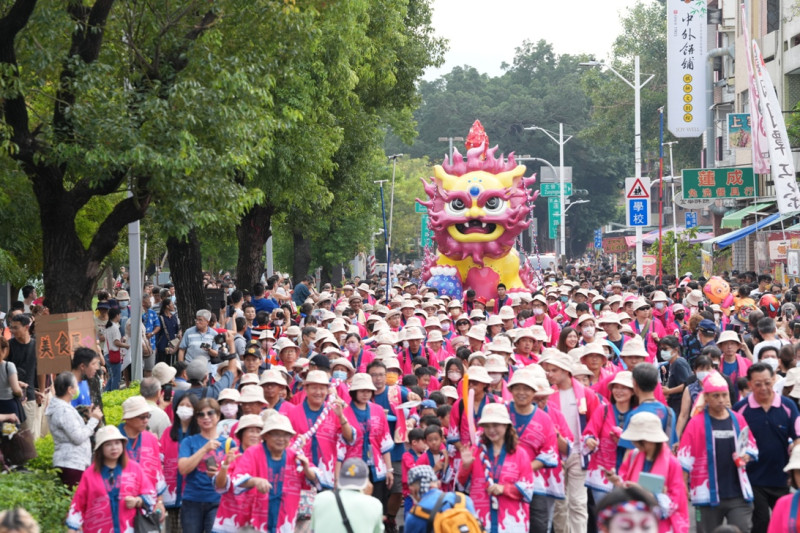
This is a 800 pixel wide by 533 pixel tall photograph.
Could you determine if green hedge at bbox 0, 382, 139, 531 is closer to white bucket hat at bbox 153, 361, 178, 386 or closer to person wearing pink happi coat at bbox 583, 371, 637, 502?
white bucket hat at bbox 153, 361, 178, 386

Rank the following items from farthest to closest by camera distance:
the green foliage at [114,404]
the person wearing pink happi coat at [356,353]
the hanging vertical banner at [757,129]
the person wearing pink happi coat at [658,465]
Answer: the hanging vertical banner at [757,129]
the green foliage at [114,404]
the person wearing pink happi coat at [356,353]
the person wearing pink happi coat at [658,465]

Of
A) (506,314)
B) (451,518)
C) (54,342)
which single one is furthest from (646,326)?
(451,518)

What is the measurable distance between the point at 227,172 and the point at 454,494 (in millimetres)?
7449

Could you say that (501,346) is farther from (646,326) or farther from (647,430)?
(647,430)

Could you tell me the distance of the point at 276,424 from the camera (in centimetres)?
832

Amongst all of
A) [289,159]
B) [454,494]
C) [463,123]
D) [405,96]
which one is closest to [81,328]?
[454,494]

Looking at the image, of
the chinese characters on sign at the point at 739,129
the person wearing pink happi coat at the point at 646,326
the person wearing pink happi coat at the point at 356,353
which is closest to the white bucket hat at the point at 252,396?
the person wearing pink happi coat at the point at 356,353

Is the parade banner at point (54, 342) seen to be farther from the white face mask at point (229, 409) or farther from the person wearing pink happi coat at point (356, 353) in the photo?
the white face mask at point (229, 409)

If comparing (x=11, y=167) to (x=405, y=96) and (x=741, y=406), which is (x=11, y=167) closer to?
(x=741, y=406)

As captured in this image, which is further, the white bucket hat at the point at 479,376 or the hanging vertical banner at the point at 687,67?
the hanging vertical banner at the point at 687,67

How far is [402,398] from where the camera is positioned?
433 inches

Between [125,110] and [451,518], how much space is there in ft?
23.4

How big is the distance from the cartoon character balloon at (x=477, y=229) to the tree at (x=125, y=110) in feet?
37.0

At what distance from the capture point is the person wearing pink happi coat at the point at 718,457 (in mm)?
8695
